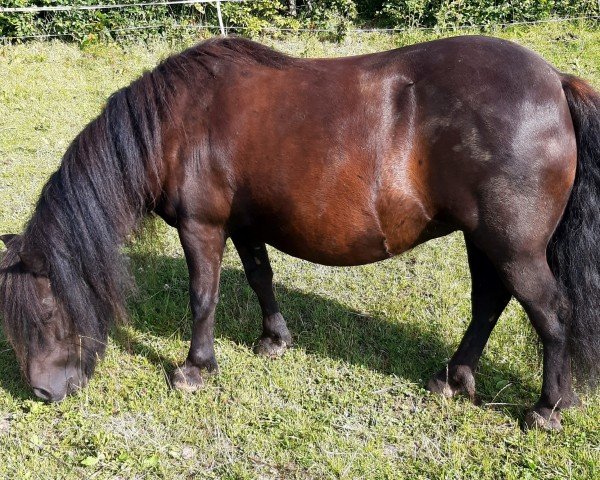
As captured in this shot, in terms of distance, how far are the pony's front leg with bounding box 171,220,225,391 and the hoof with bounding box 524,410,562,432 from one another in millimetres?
1898

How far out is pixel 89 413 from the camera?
127 inches

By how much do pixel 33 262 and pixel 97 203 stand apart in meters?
0.45

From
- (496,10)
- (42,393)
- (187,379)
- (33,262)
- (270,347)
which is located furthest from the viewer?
(496,10)

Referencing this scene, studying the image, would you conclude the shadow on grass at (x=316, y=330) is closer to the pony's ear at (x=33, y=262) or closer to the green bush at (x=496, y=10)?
the pony's ear at (x=33, y=262)

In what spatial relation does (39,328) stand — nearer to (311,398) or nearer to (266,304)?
(266,304)

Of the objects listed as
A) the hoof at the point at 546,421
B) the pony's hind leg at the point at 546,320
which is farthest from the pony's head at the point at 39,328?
the hoof at the point at 546,421

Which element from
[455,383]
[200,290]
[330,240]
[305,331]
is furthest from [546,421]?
[200,290]

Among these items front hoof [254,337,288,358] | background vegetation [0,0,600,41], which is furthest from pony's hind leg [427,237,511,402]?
background vegetation [0,0,600,41]

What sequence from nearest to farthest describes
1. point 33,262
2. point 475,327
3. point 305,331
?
1. point 33,262
2. point 475,327
3. point 305,331

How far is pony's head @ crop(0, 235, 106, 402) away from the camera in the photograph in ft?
9.62

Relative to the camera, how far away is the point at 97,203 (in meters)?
2.96

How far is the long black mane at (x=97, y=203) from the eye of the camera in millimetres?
2941

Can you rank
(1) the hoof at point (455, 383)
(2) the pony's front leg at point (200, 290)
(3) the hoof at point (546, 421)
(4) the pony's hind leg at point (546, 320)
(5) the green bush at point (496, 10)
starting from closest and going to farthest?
(4) the pony's hind leg at point (546, 320) < (3) the hoof at point (546, 421) < (2) the pony's front leg at point (200, 290) < (1) the hoof at point (455, 383) < (5) the green bush at point (496, 10)

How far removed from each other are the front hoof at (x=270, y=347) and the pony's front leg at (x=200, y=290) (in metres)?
0.37
